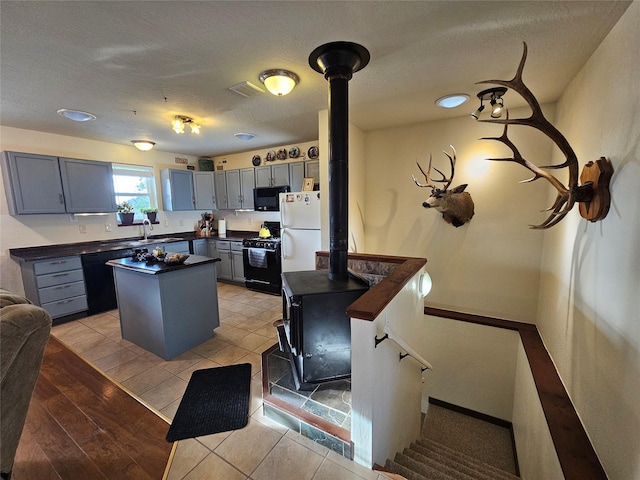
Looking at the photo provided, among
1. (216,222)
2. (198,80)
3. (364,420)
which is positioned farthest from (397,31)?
(216,222)

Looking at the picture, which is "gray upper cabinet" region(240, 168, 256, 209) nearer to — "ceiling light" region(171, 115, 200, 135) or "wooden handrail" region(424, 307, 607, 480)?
"ceiling light" region(171, 115, 200, 135)

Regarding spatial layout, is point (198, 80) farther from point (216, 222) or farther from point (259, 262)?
point (216, 222)

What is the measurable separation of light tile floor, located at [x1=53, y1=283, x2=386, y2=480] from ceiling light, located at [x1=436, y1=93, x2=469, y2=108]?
9.76 ft

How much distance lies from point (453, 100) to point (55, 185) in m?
5.00

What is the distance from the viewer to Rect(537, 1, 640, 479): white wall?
1.15 meters

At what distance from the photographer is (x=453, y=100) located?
2492 mm

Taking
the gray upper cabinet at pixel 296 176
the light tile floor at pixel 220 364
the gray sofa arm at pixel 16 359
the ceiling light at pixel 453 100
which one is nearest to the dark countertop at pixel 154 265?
the light tile floor at pixel 220 364

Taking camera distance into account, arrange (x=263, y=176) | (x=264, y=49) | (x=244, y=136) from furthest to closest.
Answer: (x=263, y=176)
(x=244, y=136)
(x=264, y=49)

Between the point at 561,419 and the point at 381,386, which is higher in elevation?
the point at 381,386

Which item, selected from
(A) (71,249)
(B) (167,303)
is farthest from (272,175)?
(A) (71,249)

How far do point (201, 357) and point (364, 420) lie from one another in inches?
74.3

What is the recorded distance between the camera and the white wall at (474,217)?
2816 mm

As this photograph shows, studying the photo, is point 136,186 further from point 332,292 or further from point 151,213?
point 332,292

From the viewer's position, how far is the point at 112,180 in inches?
158
